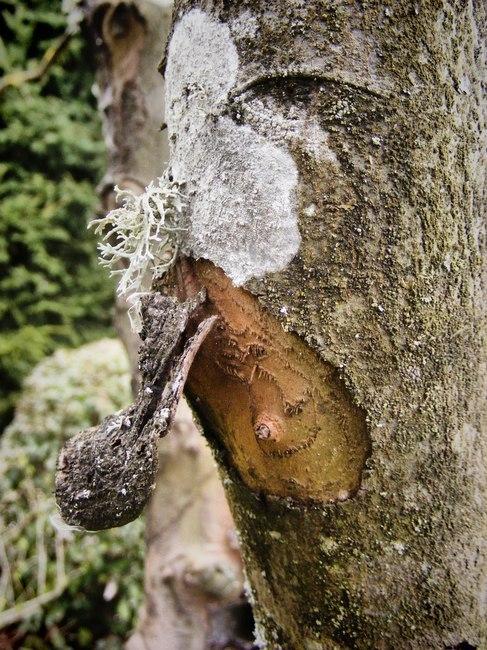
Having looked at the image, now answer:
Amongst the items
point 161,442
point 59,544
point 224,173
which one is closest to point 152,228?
point 224,173

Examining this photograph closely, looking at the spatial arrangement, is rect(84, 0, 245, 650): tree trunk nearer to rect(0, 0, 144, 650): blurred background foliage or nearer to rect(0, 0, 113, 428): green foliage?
rect(0, 0, 144, 650): blurred background foliage

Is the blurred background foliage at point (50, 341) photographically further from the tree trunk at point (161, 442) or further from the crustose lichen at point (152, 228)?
the crustose lichen at point (152, 228)

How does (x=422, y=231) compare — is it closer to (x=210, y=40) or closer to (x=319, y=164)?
(x=319, y=164)

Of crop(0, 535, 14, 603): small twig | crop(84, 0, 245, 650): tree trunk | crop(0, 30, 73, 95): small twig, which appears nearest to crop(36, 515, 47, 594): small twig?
crop(0, 535, 14, 603): small twig

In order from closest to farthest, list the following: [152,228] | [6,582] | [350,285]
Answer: [350,285], [152,228], [6,582]

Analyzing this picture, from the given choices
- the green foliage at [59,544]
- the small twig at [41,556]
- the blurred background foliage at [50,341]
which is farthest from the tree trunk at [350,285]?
the small twig at [41,556]

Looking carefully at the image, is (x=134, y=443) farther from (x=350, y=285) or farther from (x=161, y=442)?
(x=161, y=442)

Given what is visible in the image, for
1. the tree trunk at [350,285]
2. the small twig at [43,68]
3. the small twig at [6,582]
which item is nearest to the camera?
the tree trunk at [350,285]
